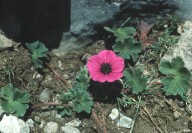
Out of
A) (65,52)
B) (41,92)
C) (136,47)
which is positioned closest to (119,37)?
(136,47)


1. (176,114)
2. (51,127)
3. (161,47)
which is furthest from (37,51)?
(176,114)

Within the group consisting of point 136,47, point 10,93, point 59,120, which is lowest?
point 59,120

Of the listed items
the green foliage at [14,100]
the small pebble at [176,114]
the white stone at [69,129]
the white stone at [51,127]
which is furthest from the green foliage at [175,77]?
the green foliage at [14,100]

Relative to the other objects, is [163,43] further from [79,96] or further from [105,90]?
[79,96]

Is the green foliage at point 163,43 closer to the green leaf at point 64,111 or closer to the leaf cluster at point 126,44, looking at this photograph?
the leaf cluster at point 126,44

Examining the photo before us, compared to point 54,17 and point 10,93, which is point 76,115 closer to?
point 10,93

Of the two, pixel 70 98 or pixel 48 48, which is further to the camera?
pixel 48 48

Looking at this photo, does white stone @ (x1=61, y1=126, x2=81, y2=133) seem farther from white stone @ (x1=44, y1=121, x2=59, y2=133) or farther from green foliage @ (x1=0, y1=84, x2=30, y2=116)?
green foliage @ (x1=0, y1=84, x2=30, y2=116)
